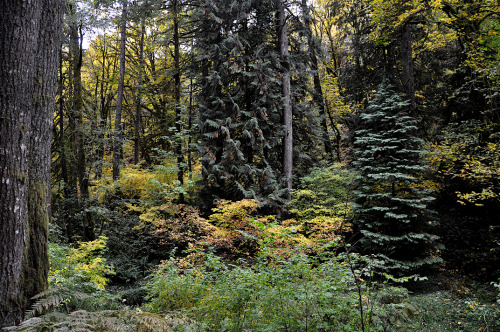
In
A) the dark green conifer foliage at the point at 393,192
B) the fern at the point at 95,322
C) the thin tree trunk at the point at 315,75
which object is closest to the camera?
the fern at the point at 95,322

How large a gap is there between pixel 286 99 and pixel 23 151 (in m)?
10.2

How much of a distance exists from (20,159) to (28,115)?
1.54 feet

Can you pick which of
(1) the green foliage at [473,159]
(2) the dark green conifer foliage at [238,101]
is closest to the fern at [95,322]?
(2) the dark green conifer foliage at [238,101]

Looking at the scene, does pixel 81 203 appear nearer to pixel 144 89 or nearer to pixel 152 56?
pixel 144 89

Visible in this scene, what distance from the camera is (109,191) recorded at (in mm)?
10883

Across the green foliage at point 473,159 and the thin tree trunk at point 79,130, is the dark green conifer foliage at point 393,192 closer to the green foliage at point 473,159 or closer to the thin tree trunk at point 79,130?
the green foliage at point 473,159

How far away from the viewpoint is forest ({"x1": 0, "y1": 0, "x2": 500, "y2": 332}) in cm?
277

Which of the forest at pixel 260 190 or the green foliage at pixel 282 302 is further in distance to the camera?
the green foliage at pixel 282 302

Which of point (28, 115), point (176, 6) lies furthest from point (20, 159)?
point (176, 6)

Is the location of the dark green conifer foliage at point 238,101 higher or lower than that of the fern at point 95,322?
higher

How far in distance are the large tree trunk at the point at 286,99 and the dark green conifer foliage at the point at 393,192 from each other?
9.74 ft

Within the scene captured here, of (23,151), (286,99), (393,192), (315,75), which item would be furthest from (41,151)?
(315,75)

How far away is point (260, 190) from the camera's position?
10922mm

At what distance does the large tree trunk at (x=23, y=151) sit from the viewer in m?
2.53
